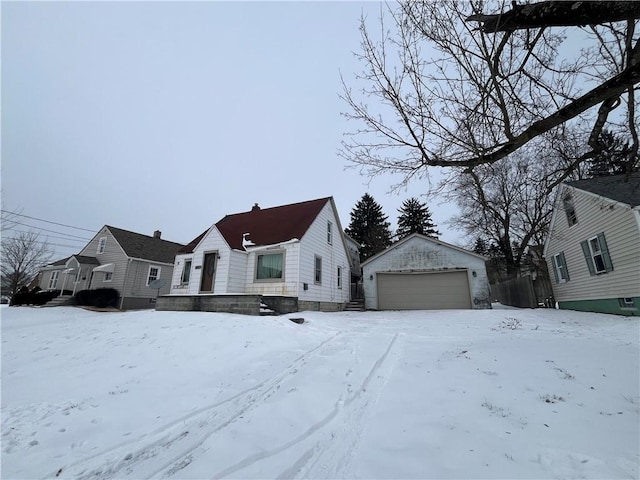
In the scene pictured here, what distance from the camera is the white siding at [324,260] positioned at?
1393 centimetres

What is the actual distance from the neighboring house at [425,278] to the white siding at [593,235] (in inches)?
158

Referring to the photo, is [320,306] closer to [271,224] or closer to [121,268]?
[271,224]

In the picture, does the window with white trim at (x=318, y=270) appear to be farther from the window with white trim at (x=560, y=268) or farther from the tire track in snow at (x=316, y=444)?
the window with white trim at (x=560, y=268)

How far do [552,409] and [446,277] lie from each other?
15.3 meters

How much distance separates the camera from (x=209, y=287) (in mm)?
13883

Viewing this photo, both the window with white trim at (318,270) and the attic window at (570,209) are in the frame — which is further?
the window with white trim at (318,270)

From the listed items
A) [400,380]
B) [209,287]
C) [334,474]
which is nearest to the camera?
[334,474]

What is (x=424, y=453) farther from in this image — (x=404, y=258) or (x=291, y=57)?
(x=404, y=258)

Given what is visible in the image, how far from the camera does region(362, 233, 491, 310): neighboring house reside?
1631 cm

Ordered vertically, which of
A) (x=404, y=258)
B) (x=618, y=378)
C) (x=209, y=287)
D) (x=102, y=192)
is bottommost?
(x=618, y=378)

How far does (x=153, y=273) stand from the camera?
2205cm

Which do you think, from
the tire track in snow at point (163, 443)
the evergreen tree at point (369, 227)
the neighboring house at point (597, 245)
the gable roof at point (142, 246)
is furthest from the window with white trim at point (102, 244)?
the neighboring house at point (597, 245)

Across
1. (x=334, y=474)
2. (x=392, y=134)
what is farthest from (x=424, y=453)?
(x=392, y=134)

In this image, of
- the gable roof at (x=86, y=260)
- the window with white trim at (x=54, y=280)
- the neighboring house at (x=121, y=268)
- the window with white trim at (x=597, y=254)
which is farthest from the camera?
the window with white trim at (x=54, y=280)
